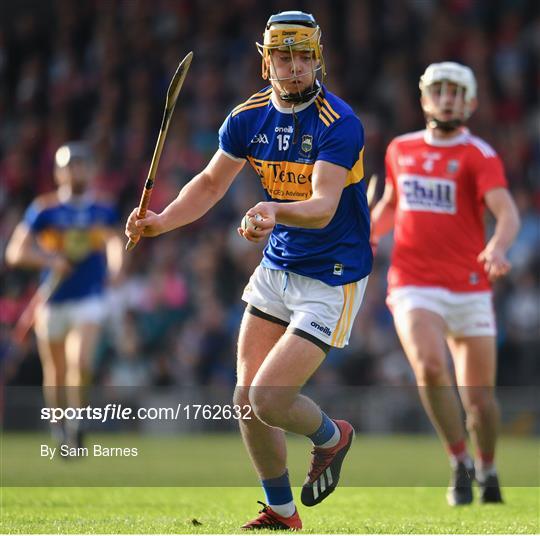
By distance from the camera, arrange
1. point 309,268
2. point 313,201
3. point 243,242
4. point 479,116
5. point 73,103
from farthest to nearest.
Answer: point 73,103 → point 479,116 → point 243,242 → point 309,268 → point 313,201

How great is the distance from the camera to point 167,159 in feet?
60.4

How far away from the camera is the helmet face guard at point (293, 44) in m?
6.29

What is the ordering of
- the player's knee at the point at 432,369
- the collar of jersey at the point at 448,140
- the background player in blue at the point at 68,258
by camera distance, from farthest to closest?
the background player in blue at the point at 68,258, the collar of jersey at the point at 448,140, the player's knee at the point at 432,369

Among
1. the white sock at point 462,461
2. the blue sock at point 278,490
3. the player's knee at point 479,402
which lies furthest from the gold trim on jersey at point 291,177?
the white sock at point 462,461

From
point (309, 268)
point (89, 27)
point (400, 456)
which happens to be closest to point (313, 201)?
point (309, 268)

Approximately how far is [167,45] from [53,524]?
14273mm

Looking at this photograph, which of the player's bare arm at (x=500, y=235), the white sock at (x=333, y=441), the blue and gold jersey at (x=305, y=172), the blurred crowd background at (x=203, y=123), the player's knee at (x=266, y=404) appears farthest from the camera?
the blurred crowd background at (x=203, y=123)

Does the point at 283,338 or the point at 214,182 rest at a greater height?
the point at 214,182

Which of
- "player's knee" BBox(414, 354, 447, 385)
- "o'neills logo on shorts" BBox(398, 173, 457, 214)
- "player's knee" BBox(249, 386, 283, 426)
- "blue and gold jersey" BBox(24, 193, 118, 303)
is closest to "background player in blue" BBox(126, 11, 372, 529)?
"player's knee" BBox(249, 386, 283, 426)

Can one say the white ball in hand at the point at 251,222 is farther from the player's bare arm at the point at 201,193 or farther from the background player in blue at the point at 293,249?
the player's bare arm at the point at 201,193

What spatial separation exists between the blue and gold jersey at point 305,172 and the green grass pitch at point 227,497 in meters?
1.28

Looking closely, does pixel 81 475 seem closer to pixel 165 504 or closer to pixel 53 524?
pixel 165 504

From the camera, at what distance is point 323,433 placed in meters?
6.54

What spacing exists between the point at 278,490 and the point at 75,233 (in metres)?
6.23
